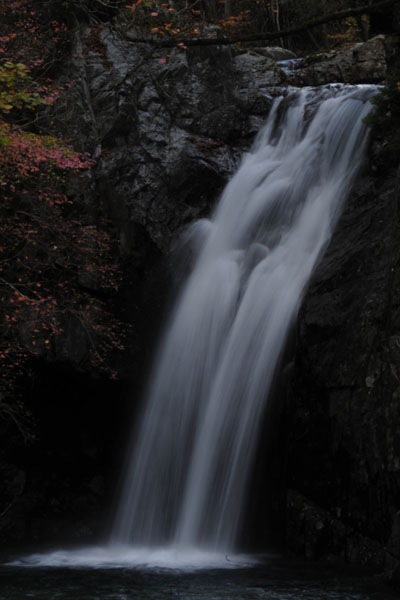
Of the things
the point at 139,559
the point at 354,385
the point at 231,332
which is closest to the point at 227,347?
the point at 231,332

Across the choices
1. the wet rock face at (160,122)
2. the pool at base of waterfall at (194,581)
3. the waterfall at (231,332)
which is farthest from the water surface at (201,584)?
the wet rock face at (160,122)

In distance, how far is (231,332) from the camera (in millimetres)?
8594

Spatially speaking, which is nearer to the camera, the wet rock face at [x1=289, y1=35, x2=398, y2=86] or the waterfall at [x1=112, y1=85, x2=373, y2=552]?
the waterfall at [x1=112, y1=85, x2=373, y2=552]

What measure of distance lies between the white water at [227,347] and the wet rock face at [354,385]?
0.81 meters

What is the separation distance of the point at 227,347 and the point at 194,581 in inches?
140

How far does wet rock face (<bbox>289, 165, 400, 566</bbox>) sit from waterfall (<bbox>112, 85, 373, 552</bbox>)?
81cm

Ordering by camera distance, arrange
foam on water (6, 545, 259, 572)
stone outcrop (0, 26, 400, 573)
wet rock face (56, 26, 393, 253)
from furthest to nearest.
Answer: wet rock face (56, 26, 393, 253) < foam on water (6, 545, 259, 572) < stone outcrop (0, 26, 400, 573)

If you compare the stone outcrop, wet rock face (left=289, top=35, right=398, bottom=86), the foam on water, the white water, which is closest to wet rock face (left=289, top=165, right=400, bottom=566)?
the stone outcrop

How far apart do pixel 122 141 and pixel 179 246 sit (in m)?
2.68

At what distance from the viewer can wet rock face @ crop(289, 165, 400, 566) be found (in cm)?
559

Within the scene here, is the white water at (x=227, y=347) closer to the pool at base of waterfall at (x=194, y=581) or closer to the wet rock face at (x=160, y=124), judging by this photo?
the pool at base of waterfall at (x=194, y=581)

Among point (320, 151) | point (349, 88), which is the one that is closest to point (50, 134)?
point (320, 151)

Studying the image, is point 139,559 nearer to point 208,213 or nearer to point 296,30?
point 296,30

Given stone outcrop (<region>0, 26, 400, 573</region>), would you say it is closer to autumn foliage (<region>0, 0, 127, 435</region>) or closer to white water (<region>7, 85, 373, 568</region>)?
autumn foliage (<region>0, 0, 127, 435</region>)
